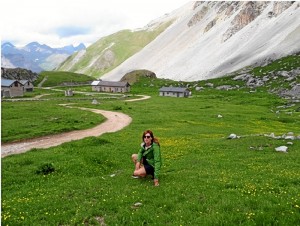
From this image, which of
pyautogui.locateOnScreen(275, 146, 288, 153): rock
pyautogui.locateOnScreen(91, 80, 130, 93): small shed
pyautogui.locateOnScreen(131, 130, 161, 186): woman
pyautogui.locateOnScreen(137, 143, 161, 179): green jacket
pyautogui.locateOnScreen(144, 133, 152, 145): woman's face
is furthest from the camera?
pyautogui.locateOnScreen(91, 80, 130, 93): small shed

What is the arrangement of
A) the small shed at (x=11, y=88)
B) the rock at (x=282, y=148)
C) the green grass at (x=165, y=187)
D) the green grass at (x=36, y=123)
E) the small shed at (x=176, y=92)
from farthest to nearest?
the small shed at (x=176, y=92), the small shed at (x=11, y=88), the green grass at (x=36, y=123), the rock at (x=282, y=148), the green grass at (x=165, y=187)

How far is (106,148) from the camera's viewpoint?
108ft

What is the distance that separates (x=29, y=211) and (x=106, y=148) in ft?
58.3

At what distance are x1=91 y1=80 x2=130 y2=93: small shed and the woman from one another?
14178cm

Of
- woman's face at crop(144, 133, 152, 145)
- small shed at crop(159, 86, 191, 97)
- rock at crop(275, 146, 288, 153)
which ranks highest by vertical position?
woman's face at crop(144, 133, 152, 145)

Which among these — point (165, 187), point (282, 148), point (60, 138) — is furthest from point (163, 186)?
point (60, 138)

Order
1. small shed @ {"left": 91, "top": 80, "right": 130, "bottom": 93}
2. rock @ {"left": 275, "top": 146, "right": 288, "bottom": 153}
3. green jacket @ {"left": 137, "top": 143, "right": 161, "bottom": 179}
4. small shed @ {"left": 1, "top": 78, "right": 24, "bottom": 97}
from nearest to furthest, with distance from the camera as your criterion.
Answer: green jacket @ {"left": 137, "top": 143, "right": 161, "bottom": 179}, rock @ {"left": 275, "top": 146, "right": 288, "bottom": 153}, small shed @ {"left": 1, "top": 78, "right": 24, "bottom": 97}, small shed @ {"left": 91, "top": 80, "right": 130, "bottom": 93}

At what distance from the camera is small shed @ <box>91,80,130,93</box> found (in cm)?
16175

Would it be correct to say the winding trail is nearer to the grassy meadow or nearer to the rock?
the grassy meadow

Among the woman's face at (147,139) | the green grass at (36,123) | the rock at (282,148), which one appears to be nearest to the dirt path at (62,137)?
the green grass at (36,123)

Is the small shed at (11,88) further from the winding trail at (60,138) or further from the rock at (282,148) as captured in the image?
the rock at (282,148)

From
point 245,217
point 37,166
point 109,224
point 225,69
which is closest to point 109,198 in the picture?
point 109,224

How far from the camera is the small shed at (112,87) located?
531 feet

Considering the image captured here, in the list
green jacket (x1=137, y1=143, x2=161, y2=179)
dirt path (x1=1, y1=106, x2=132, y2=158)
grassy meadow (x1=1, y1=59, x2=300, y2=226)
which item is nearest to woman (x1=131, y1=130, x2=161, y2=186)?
green jacket (x1=137, y1=143, x2=161, y2=179)
